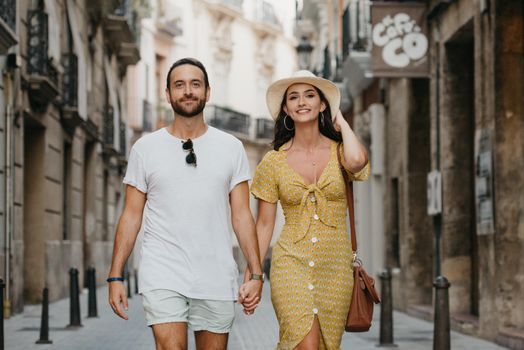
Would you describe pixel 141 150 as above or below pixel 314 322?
above

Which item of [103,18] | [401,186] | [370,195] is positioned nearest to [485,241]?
[401,186]

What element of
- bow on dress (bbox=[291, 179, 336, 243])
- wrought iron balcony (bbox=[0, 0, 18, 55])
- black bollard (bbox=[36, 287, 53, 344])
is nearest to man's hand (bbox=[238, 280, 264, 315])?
bow on dress (bbox=[291, 179, 336, 243])

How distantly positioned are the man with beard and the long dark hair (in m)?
0.56

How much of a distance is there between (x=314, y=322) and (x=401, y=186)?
533 inches

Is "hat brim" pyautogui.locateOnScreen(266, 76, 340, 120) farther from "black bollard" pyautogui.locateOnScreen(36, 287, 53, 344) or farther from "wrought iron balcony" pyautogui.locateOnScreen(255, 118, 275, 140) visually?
"wrought iron balcony" pyautogui.locateOnScreen(255, 118, 275, 140)

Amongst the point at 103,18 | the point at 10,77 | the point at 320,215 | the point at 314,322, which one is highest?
the point at 103,18

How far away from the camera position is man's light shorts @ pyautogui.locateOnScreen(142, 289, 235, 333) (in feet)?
18.5

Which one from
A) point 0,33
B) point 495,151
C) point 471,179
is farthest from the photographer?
point 471,179

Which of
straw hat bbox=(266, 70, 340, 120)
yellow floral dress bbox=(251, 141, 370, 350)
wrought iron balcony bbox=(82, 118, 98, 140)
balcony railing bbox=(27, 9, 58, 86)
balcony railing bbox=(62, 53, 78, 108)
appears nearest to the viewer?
yellow floral dress bbox=(251, 141, 370, 350)

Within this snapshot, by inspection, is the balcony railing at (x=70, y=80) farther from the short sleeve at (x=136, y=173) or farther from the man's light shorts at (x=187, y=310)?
the man's light shorts at (x=187, y=310)

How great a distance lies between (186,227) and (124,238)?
34 cm

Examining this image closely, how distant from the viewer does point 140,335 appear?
45.4ft

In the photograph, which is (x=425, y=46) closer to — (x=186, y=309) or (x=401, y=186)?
(x=401, y=186)

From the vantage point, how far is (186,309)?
568 centimetres
